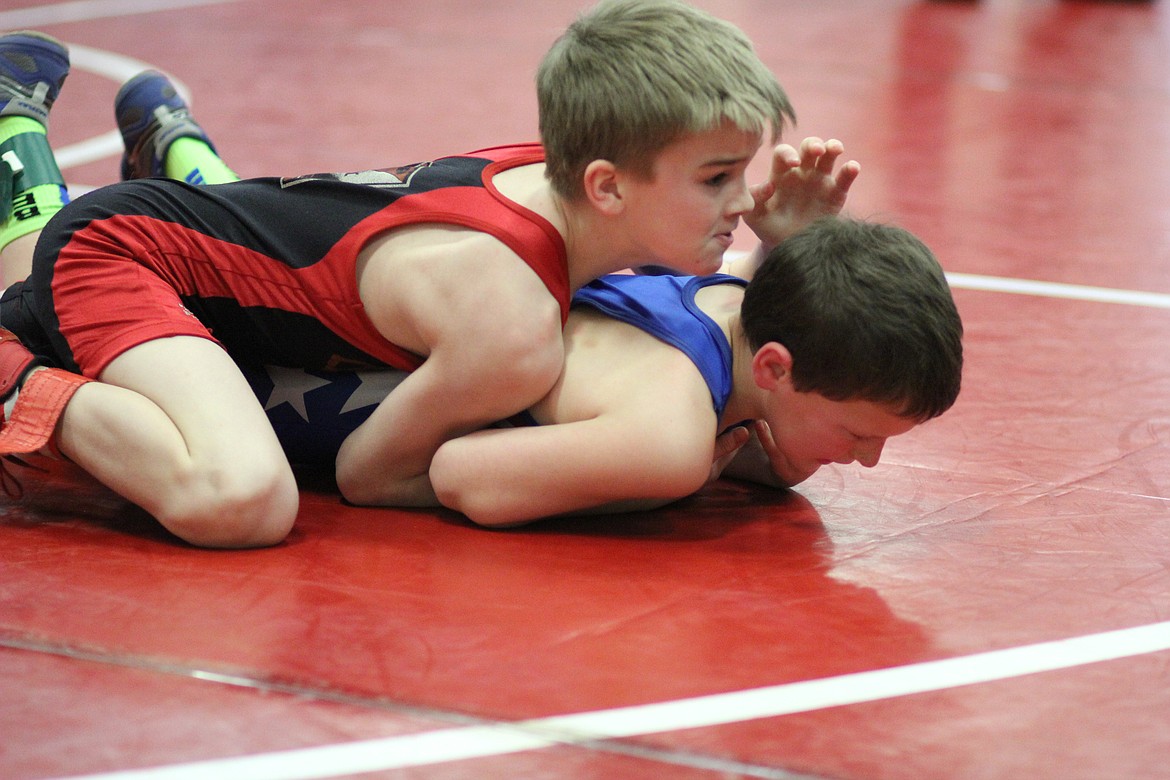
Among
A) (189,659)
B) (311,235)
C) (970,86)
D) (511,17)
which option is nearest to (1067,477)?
(311,235)

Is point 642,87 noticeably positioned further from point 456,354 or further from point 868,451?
point 868,451

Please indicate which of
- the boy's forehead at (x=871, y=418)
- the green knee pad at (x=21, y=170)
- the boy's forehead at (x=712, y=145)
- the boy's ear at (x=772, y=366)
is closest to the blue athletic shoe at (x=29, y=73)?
the green knee pad at (x=21, y=170)

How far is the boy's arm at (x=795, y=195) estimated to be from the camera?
230cm

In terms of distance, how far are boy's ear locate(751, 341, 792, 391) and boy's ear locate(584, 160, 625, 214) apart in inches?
11.5

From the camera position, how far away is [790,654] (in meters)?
1.75

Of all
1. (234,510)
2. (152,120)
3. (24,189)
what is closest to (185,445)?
(234,510)

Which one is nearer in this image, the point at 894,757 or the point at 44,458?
the point at 894,757

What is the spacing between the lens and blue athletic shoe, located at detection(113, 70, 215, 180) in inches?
115

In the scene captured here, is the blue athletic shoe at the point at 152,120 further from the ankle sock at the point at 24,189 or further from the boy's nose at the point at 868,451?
the boy's nose at the point at 868,451

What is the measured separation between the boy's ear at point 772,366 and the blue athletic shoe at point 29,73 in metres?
1.47

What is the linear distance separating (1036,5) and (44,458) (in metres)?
6.61

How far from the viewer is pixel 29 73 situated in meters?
2.71

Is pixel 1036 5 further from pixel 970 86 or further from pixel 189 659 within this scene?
pixel 189 659

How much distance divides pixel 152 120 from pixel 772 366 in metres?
1.52
